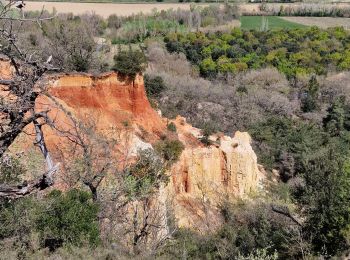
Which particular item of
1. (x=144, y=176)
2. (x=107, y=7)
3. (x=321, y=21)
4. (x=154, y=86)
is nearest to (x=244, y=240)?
(x=144, y=176)

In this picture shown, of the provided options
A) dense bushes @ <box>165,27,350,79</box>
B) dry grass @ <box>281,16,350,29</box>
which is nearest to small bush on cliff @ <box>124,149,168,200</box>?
dense bushes @ <box>165,27,350,79</box>

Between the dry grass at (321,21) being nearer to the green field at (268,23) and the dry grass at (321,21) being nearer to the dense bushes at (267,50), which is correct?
the green field at (268,23)

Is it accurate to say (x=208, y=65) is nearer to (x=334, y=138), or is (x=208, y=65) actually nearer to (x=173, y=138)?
(x=334, y=138)

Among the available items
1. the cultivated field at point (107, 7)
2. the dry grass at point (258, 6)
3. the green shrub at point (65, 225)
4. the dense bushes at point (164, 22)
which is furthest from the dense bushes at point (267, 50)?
the green shrub at point (65, 225)

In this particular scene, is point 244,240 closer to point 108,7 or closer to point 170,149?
point 170,149

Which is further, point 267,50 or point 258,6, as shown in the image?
point 258,6

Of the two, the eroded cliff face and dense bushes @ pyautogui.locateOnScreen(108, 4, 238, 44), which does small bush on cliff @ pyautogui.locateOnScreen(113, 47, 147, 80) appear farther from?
dense bushes @ pyautogui.locateOnScreen(108, 4, 238, 44)
